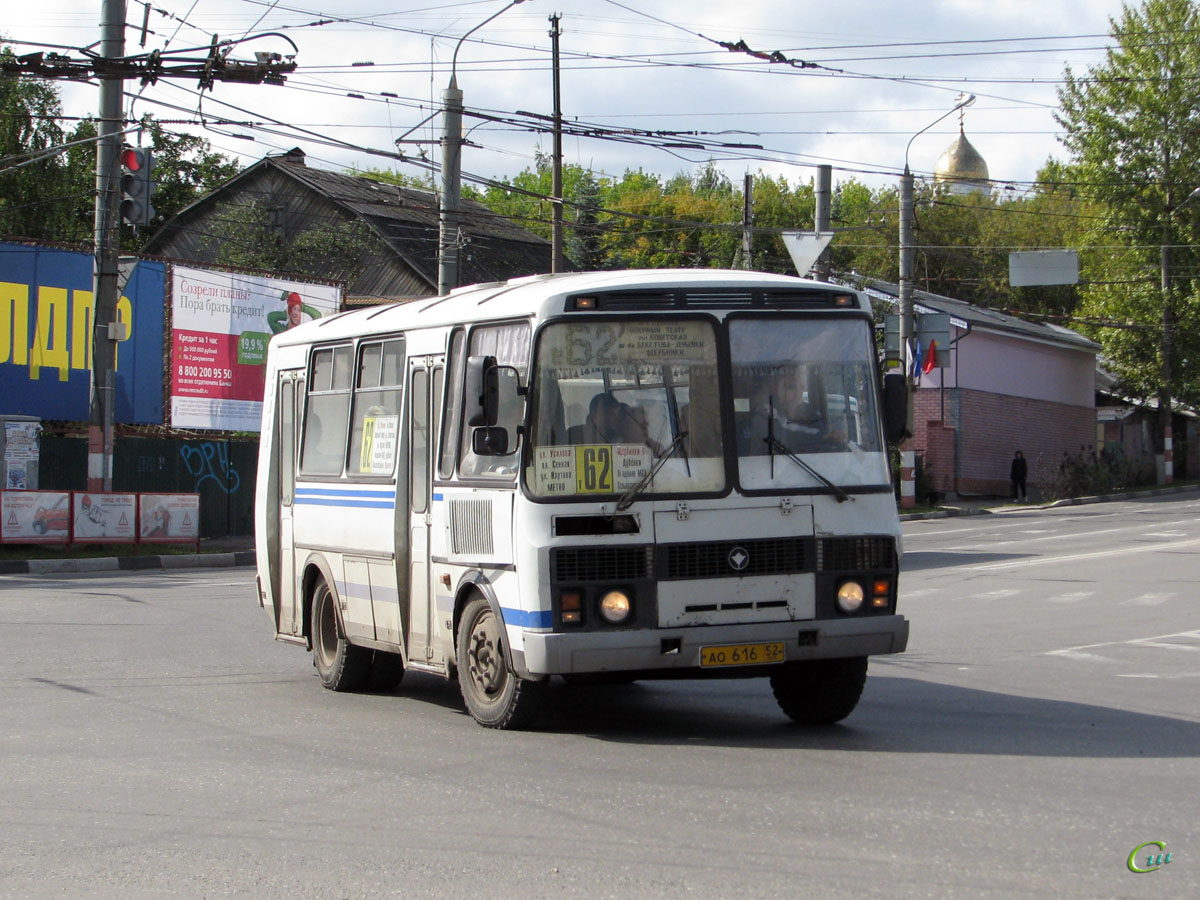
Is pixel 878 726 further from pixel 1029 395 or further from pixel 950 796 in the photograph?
pixel 1029 395

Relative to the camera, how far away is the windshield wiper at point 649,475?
823 centimetres

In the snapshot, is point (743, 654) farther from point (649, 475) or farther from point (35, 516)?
point (35, 516)

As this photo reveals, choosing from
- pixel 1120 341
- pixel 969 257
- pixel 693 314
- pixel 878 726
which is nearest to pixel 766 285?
pixel 693 314

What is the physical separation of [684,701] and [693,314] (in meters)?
3.14

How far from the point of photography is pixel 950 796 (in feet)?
22.6

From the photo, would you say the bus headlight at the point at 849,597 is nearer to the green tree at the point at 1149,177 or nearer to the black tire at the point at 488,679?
the black tire at the point at 488,679

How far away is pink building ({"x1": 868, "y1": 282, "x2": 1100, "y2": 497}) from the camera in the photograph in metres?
46.7

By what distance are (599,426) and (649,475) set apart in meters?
0.40

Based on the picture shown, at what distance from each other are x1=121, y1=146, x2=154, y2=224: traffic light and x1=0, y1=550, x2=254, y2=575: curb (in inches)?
244

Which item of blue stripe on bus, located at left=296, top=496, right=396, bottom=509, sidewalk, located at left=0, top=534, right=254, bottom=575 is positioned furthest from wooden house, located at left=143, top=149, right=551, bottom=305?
blue stripe on bus, located at left=296, top=496, right=396, bottom=509

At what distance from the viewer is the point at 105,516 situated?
1047 inches

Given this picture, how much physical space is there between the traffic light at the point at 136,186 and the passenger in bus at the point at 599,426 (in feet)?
Answer: 52.2

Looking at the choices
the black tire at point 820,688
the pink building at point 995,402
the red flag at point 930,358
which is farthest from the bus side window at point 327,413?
the pink building at point 995,402

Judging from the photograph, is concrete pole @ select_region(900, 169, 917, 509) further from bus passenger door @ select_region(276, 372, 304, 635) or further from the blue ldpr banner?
Answer: bus passenger door @ select_region(276, 372, 304, 635)
